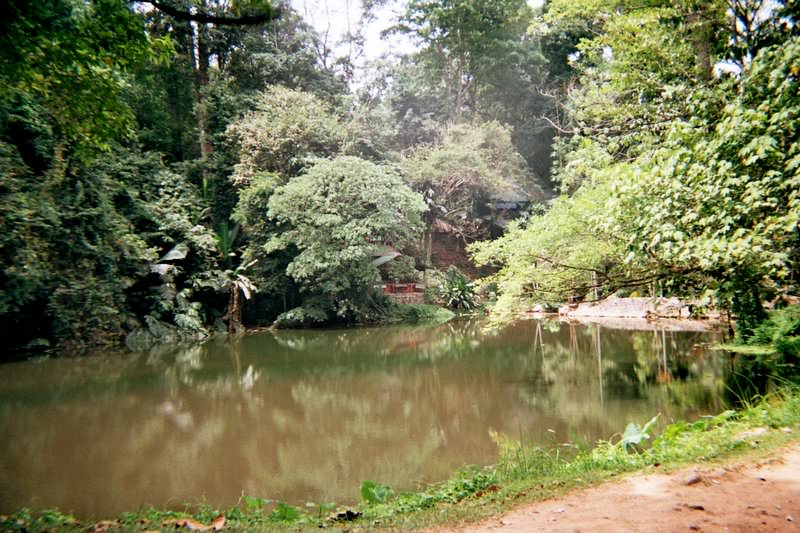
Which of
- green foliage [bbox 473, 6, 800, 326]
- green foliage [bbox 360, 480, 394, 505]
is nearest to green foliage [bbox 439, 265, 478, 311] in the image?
green foliage [bbox 473, 6, 800, 326]

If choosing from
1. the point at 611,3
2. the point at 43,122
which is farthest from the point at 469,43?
the point at 43,122

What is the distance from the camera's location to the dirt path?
246cm

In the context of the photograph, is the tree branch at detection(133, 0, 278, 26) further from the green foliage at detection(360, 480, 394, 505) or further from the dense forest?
the green foliage at detection(360, 480, 394, 505)

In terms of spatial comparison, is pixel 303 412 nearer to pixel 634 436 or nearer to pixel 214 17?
pixel 634 436

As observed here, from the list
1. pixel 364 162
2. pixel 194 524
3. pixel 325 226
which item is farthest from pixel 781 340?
pixel 364 162

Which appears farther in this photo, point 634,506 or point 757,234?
point 757,234

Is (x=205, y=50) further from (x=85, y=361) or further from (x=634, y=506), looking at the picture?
(x=634, y=506)

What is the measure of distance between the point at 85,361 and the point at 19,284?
252 centimetres

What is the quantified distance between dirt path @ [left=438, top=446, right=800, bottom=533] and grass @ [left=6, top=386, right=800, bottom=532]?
0.19 metres

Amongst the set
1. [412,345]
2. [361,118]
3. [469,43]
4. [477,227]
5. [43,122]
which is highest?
[469,43]

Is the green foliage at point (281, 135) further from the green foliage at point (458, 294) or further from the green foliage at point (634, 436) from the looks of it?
the green foliage at point (634, 436)

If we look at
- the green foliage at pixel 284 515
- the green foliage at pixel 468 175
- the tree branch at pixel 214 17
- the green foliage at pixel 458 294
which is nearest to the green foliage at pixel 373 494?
the green foliage at pixel 284 515

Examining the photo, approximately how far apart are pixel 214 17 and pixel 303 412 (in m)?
6.35

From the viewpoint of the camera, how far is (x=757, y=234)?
455cm
